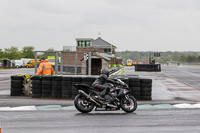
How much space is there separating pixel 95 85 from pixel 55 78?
4369 millimetres

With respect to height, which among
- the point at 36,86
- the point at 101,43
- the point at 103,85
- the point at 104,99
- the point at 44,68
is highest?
the point at 101,43

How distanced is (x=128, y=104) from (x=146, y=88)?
3.95m

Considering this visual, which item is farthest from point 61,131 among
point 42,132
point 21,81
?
point 21,81

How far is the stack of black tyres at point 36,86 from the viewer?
569 inches

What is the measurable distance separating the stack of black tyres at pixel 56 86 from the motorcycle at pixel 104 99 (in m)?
4.10

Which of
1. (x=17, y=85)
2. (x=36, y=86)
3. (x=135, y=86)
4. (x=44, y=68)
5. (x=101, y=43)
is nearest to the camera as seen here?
(x=135, y=86)

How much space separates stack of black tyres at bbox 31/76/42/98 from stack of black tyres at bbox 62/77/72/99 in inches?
45.1

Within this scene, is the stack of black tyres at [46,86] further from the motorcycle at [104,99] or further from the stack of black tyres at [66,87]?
the motorcycle at [104,99]

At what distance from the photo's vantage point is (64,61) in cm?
2094

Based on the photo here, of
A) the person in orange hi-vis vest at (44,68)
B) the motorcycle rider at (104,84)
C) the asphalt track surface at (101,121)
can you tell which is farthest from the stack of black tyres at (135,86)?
the person in orange hi-vis vest at (44,68)

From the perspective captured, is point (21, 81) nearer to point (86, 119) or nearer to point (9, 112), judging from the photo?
point (9, 112)

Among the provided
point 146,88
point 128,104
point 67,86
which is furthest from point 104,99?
point 146,88

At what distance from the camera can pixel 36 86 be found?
1450 cm

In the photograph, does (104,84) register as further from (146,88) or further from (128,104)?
(146,88)
